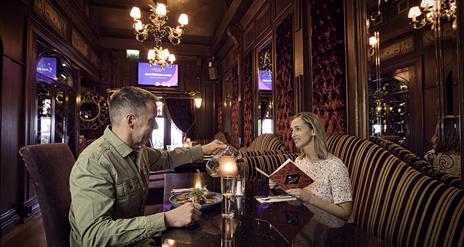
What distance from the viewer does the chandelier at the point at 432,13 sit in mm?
1664

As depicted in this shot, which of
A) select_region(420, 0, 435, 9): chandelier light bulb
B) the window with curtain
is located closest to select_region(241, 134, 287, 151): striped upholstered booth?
select_region(420, 0, 435, 9): chandelier light bulb

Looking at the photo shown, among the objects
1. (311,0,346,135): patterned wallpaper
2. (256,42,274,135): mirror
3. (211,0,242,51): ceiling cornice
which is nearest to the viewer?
(311,0,346,135): patterned wallpaper

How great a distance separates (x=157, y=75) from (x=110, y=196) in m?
8.08

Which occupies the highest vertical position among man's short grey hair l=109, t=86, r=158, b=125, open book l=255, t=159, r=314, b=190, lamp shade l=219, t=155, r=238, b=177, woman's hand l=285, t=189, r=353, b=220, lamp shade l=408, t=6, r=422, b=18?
lamp shade l=408, t=6, r=422, b=18

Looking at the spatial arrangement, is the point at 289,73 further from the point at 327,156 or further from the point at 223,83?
the point at 223,83

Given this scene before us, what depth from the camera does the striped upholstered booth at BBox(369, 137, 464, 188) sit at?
4.76 ft

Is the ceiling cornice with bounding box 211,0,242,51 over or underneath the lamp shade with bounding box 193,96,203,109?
over

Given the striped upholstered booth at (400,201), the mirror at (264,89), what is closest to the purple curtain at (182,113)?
the mirror at (264,89)

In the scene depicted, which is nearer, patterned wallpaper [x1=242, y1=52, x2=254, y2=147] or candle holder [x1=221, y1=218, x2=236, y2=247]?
candle holder [x1=221, y1=218, x2=236, y2=247]

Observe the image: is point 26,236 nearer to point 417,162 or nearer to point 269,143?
point 269,143

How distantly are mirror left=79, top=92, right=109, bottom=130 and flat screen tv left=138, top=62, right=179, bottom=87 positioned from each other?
4.47 feet

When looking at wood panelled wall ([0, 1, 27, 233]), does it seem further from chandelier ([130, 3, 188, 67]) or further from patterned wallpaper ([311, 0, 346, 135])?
patterned wallpaper ([311, 0, 346, 135])

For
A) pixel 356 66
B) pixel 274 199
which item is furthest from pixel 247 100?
pixel 274 199

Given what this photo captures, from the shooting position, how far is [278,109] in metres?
4.23
